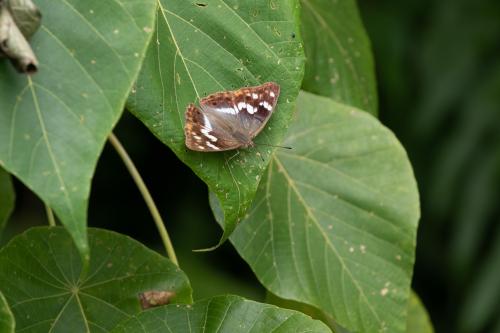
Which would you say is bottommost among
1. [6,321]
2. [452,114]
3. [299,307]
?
[452,114]

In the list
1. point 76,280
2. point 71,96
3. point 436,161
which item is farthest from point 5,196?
point 436,161

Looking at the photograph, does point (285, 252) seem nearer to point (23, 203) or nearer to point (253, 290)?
point (253, 290)

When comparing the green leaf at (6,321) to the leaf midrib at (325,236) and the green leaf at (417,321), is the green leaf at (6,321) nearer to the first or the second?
the leaf midrib at (325,236)

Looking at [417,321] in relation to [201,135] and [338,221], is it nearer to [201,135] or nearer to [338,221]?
[338,221]

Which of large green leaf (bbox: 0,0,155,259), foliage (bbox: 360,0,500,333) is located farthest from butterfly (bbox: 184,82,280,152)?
foliage (bbox: 360,0,500,333)

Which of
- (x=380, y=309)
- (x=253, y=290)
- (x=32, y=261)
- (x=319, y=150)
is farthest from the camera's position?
(x=253, y=290)

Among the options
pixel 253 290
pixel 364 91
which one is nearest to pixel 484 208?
pixel 253 290

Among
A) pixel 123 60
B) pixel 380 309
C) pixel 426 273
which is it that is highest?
pixel 123 60
